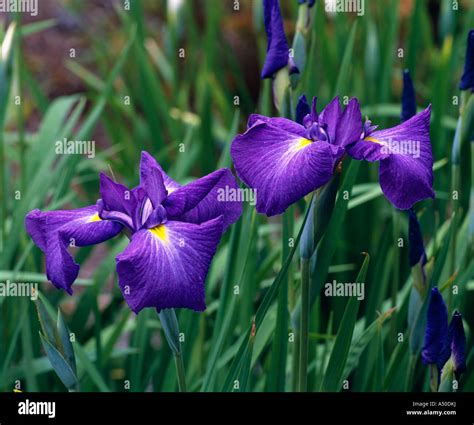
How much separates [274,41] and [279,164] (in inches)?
13.0

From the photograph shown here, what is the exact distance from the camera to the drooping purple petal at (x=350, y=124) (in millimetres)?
880

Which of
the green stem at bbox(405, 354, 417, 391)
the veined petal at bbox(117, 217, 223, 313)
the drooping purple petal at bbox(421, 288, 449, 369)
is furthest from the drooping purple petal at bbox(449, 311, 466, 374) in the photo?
the veined petal at bbox(117, 217, 223, 313)

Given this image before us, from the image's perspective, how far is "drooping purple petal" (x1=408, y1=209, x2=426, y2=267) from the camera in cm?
107

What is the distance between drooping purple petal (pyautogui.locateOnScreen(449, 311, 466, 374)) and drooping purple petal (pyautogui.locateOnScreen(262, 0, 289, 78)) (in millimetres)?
423

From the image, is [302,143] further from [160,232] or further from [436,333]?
[436,333]

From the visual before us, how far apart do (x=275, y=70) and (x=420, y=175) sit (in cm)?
34

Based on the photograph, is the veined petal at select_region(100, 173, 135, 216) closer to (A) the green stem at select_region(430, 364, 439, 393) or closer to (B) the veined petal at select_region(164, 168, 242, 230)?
(B) the veined petal at select_region(164, 168, 242, 230)

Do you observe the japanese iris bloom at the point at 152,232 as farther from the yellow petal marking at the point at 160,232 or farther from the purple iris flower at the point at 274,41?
the purple iris flower at the point at 274,41

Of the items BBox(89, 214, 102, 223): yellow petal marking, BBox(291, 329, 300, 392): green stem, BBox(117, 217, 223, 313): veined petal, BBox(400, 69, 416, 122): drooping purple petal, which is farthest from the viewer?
BBox(400, 69, 416, 122): drooping purple petal

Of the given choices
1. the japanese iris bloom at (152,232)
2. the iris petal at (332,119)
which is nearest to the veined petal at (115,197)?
the japanese iris bloom at (152,232)

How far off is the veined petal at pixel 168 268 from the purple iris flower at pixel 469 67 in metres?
0.54

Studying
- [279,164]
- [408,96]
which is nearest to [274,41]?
[408,96]
